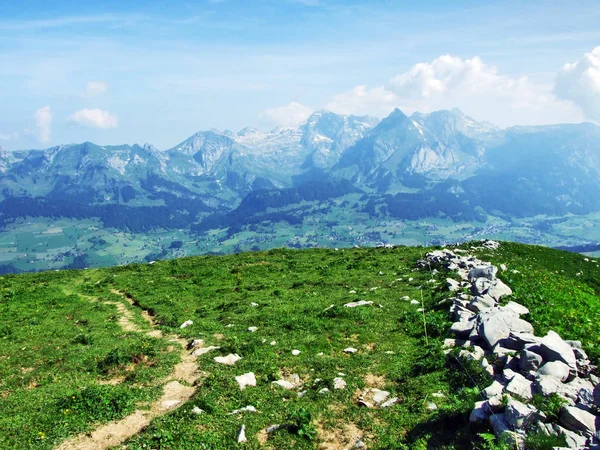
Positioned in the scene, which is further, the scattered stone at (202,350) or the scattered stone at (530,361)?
the scattered stone at (202,350)

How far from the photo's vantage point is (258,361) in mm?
19047

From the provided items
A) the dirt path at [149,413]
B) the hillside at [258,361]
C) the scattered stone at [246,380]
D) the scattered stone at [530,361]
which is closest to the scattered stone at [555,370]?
the scattered stone at [530,361]

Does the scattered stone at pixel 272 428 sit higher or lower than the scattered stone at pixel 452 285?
higher

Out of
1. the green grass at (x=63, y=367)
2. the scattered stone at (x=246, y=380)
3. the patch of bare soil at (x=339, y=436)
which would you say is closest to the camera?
the patch of bare soil at (x=339, y=436)

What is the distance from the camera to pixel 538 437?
10.8 metres

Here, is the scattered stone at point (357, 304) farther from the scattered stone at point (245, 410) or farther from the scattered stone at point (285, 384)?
the scattered stone at point (245, 410)

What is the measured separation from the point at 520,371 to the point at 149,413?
13.4 m

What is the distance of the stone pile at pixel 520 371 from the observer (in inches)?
437

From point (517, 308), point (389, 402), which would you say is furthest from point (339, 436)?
point (517, 308)

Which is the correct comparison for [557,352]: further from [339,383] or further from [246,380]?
[246,380]

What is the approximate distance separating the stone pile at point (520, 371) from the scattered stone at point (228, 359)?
9.56m

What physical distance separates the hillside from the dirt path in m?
0.07

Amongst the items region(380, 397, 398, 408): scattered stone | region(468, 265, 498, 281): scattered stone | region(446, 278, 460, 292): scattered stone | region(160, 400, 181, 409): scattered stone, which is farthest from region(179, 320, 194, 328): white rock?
region(468, 265, 498, 281): scattered stone

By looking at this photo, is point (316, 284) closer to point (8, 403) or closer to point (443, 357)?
point (443, 357)
